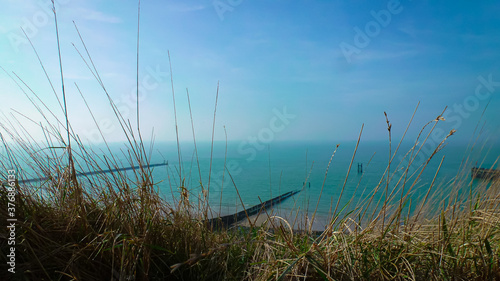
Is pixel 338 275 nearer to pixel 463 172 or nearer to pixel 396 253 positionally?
pixel 396 253

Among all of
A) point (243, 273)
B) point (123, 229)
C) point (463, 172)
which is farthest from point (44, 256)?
point (463, 172)

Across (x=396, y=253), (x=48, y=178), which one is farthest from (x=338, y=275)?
(x=48, y=178)

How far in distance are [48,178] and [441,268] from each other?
211cm

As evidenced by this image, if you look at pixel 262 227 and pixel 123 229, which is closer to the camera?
pixel 123 229

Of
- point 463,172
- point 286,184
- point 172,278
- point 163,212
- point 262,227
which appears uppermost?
point 463,172

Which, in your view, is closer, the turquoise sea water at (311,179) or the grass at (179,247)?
the grass at (179,247)

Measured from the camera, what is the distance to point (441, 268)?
135 centimetres

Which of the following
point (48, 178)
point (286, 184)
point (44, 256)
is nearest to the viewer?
point (44, 256)

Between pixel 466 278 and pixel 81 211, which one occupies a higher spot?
pixel 81 211

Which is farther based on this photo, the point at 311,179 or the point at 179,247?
the point at 311,179

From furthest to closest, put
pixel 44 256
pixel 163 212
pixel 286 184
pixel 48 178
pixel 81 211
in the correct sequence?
pixel 286 184
pixel 48 178
pixel 163 212
pixel 81 211
pixel 44 256

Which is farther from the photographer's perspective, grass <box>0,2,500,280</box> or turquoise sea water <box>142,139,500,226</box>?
turquoise sea water <box>142,139,500,226</box>

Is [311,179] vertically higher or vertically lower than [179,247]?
lower

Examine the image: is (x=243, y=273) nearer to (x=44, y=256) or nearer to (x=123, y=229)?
(x=123, y=229)
